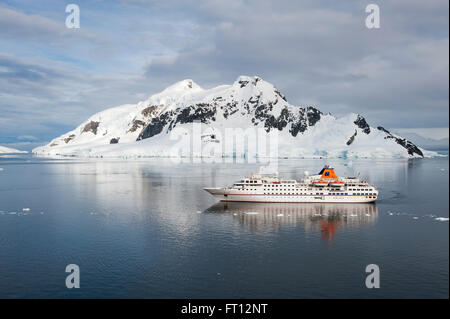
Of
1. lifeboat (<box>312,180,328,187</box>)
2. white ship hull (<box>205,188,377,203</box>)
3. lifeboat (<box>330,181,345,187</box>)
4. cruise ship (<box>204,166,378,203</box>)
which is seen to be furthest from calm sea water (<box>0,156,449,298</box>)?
lifeboat (<box>312,180,328,187</box>)

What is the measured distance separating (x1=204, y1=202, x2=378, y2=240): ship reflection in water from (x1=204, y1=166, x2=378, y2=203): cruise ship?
139 centimetres

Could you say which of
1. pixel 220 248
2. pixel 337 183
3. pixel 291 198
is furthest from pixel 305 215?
pixel 220 248

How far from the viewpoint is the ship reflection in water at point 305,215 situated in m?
53.5

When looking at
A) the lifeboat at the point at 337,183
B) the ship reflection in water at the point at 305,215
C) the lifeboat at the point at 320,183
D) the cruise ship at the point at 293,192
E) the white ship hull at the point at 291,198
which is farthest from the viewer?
the lifeboat at the point at 320,183

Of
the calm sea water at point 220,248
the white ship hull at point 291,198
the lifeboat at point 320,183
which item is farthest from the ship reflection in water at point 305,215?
the lifeboat at point 320,183

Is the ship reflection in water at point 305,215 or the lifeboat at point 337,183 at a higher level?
the lifeboat at point 337,183

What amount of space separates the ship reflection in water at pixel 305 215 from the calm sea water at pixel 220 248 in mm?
172

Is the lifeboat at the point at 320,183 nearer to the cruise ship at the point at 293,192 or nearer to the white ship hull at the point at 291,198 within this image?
the cruise ship at the point at 293,192

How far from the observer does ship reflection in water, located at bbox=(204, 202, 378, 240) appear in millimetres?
53500

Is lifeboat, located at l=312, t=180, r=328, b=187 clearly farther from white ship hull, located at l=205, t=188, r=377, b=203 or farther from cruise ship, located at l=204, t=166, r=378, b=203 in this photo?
white ship hull, located at l=205, t=188, r=377, b=203
